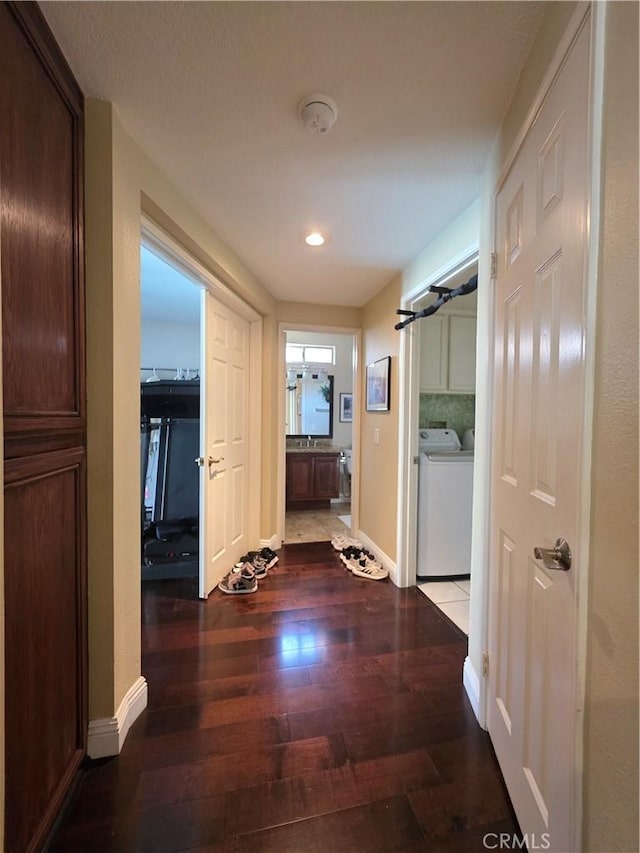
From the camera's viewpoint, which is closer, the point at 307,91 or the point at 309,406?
the point at 307,91

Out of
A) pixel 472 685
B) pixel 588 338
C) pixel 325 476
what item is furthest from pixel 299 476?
pixel 588 338

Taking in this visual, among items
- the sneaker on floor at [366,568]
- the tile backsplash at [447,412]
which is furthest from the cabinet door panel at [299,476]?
the tile backsplash at [447,412]

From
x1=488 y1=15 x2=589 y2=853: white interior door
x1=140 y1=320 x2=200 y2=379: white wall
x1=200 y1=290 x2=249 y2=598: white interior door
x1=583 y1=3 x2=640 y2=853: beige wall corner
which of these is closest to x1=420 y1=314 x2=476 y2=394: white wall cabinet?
x1=200 y1=290 x2=249 y2=598: white interior door

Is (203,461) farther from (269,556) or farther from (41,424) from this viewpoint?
(41,424)

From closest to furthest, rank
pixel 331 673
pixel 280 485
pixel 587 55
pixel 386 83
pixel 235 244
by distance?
pixel 587 55 < pixel 386 83 < pixel 331 673 < pixel 235 244 < pixel 280 485

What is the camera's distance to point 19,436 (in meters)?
0.89

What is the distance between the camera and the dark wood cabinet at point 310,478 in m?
4.55

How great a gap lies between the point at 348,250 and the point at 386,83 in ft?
3.83

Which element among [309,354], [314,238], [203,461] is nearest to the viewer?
[314,238]

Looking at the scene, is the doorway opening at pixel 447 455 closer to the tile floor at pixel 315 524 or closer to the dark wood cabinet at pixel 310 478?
the tile floor at pixel 315 524

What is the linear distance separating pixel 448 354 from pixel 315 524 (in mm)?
2397

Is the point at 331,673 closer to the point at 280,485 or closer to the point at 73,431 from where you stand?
the point at 73,431

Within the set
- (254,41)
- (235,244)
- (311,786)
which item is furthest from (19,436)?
(235,244)

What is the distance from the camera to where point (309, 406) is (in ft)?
16.5
